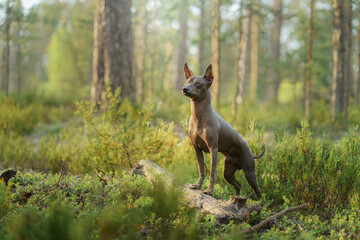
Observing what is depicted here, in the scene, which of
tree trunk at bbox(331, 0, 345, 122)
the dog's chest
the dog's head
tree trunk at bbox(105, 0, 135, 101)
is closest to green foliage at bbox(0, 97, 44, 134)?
tree trunk at bbox(105, 0, 135, 101)

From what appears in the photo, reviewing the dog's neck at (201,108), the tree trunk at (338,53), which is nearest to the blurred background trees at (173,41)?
the tree trunk at (338,53)

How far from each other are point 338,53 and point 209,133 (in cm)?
842

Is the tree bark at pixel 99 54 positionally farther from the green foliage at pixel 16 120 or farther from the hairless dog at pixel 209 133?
the hairless dog at pixel 209 133

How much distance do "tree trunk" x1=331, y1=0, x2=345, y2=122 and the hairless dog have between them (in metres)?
7.64

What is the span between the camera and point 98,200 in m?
3.53

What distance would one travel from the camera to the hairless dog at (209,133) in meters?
3.31

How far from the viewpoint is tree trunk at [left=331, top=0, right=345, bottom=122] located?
9.57 meters

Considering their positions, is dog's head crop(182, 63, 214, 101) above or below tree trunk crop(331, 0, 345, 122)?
below

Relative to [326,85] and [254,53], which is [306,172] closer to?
[254,53]

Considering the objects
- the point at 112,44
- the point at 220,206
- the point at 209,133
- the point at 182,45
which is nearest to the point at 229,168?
the point at 220,206

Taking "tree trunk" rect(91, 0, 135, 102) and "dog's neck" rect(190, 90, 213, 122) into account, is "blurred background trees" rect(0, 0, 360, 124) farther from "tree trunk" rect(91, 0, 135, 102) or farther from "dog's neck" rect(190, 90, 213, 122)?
"dog's neck" rect(190, 90, 213, 122)

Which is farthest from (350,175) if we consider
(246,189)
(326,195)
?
(246,189)

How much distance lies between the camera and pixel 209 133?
10.8ft

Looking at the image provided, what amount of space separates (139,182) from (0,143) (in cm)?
387
